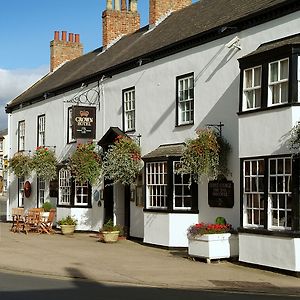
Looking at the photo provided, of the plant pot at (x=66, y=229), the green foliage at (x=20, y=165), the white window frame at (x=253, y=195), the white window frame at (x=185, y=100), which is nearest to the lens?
the white window frame at (x=253, y=195)

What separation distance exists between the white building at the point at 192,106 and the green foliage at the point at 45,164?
509 millimetres

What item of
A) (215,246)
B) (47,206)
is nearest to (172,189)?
(215,246)

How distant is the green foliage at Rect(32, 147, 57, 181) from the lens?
26.5 meters

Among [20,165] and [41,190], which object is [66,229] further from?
[20,165]

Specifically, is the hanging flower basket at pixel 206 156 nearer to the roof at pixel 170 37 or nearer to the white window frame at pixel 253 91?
the white window frame at pixel 253 91

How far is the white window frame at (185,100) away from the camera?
1817 cm

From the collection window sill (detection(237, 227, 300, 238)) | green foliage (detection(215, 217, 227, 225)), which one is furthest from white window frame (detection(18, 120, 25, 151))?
window sill (detection(237, 227, 300, 238))

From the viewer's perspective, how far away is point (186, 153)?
52.5 feet

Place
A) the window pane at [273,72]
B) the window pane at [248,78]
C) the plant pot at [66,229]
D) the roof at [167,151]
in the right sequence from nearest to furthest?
the window pane at [273,72]
the window pane at [248,78]
the roof at [167,151]
the plant pot at [66,229]

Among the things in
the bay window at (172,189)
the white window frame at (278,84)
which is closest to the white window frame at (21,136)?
the bay window at (172,189)

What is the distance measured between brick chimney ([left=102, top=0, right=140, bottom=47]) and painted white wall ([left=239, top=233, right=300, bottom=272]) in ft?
53.1

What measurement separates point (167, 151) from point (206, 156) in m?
2.80

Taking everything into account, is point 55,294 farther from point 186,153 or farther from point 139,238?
point 139,238

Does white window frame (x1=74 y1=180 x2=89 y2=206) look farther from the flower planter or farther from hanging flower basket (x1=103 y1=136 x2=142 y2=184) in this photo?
the flower planter
